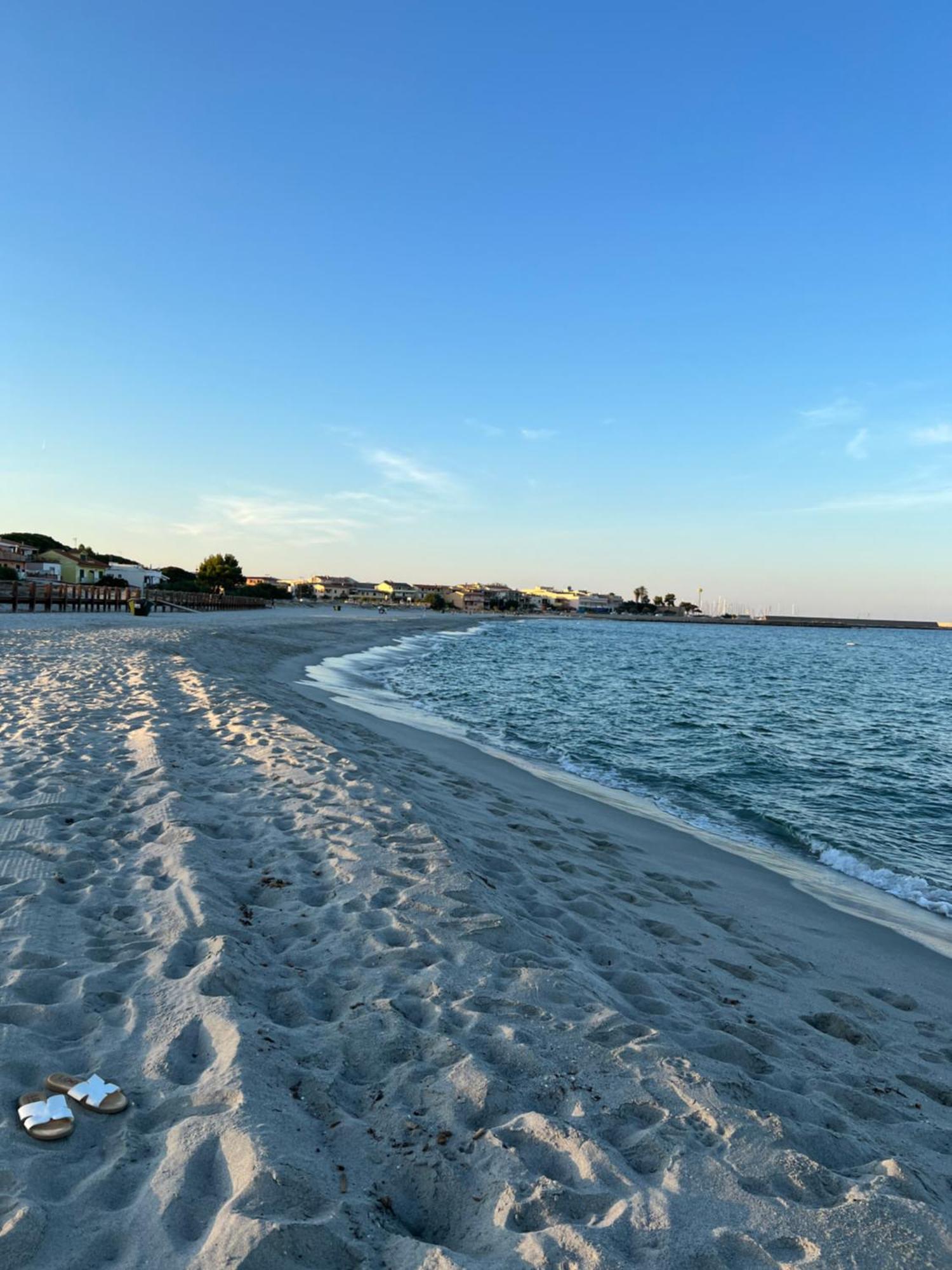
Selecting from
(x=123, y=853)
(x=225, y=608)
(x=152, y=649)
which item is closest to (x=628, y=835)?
(x=123, y=853)

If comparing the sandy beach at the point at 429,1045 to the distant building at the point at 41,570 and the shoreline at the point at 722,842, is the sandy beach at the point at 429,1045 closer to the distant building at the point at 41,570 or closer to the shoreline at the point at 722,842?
the shoreline at the point at 722,842

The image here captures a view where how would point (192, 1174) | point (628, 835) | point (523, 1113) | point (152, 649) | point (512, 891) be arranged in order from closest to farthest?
point (192, 1174), point (523, 1113), point (512, 891), point (628, 835), point (152, 649)

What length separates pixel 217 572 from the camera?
99.8m

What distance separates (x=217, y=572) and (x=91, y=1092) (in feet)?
339

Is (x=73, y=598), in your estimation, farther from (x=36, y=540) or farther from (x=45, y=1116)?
(x=36, y=540)

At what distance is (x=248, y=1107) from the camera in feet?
9.07

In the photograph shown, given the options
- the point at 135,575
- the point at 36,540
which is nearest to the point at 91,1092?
the point at 135,575

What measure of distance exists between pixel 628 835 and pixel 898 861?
11.6ft

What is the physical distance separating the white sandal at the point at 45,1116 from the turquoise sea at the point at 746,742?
7860mm

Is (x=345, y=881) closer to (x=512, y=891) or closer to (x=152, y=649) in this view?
(x=512, y=891)

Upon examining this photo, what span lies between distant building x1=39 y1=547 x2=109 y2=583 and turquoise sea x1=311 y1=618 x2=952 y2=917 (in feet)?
201

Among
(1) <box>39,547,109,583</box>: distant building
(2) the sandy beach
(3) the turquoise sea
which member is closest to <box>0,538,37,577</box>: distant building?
(1) <box>39,547,109,583</box>: distant building

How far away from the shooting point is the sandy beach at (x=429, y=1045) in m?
2.37

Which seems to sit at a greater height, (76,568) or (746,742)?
(76,568)
